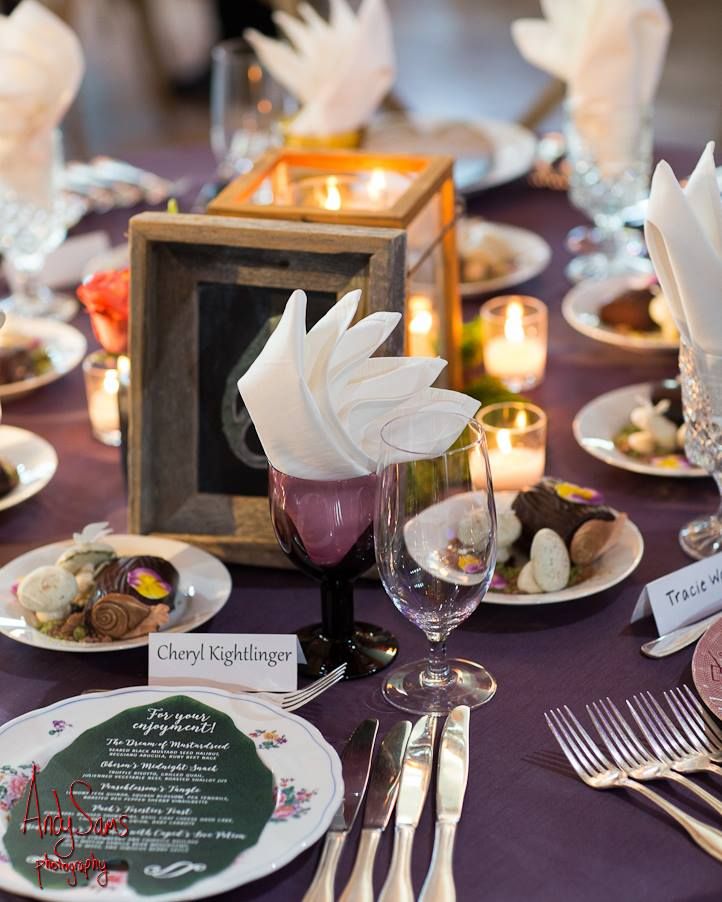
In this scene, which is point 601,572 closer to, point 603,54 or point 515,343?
point 515,343

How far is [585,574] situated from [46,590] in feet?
1.66

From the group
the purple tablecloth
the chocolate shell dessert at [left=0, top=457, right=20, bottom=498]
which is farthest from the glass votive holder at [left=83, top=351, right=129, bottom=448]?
the chocolate shell dessert at [left=0, top=457, right=20, bottom=498]

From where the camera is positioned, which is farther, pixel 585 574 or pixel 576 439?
pixel 576 439

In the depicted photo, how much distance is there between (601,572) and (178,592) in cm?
40

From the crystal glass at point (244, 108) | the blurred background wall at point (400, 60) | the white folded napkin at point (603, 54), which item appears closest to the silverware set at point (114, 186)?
the crystal glass at point (244, 108)

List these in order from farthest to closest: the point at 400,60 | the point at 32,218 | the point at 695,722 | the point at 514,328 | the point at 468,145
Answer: the point at 400,60 → the point at 468,145 → the point at 32,218 → the point at 514,328 → the point at 695,722

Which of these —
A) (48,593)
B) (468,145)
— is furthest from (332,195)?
(468,145)

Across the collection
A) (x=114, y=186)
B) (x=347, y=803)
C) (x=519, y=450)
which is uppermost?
(x=114, y=186)

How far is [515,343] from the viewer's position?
5.38 feet

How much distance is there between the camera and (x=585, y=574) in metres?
1.21

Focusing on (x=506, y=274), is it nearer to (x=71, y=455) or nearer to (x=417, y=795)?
(x=71, y=455)

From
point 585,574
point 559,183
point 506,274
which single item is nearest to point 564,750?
point 585,574

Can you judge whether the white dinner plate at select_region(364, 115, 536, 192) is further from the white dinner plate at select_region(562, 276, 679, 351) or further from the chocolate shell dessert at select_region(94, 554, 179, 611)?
the chocolate shell dessert at select_region(94, 554, 179, 611)

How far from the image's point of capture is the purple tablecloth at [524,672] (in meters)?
0.87
